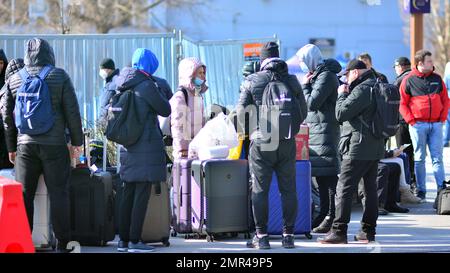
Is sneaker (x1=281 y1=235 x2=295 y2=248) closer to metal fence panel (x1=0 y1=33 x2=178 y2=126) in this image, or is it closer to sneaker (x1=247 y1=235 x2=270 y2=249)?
sneaker (x1=247 y1=235 x2=270 y2=249)

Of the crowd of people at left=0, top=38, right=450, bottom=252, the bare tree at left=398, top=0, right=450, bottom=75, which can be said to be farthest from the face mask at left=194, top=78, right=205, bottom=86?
the bare tree at left=398, top=0, right=450, bottom=75

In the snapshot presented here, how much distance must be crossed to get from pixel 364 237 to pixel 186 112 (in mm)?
2349

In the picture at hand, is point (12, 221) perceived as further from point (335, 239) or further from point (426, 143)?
point (426, 143)

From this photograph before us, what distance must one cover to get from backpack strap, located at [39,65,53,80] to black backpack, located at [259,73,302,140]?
206 centimetres

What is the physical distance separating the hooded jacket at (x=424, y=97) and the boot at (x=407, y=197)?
945mm

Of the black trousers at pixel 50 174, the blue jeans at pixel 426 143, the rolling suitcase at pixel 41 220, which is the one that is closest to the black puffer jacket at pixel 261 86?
the black trousers at pixel 50 174

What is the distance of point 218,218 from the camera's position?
1026 centimetres

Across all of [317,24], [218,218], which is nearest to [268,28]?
[317,24]

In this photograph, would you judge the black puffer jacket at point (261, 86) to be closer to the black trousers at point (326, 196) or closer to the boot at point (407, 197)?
the black trousers at point (326, 196)

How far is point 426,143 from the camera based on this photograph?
44.3 feet
